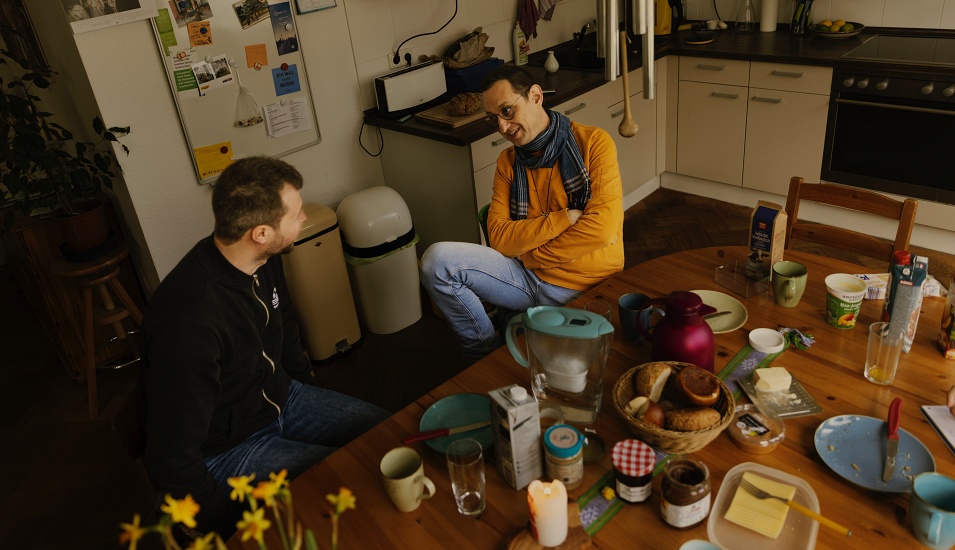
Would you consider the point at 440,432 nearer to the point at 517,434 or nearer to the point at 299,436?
the point at 517,434

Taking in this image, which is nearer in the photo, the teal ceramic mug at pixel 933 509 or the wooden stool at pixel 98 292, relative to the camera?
the teal ceramic mug at pixel 933 509

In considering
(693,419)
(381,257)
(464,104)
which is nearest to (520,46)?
(464,104)

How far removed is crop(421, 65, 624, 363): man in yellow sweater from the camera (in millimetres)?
2209

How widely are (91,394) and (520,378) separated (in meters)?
2.24

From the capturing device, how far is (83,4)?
2404 mm

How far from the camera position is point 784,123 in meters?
3.74

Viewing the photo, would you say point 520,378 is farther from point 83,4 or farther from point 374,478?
point 83,4

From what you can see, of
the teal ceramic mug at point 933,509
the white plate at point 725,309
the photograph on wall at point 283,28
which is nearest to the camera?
the teal ceramic mug at point 933,509

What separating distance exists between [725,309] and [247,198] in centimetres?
123

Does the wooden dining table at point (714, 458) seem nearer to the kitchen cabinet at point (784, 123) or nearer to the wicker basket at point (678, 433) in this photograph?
the wicker basket at point (678, 433)

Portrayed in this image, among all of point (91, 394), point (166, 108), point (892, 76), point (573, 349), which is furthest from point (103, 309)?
point (892, 76)

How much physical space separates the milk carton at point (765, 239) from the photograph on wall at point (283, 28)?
6.72 ft

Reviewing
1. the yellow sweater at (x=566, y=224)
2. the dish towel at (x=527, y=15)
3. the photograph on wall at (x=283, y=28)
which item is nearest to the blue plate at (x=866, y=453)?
the yellow sweater at (x=566, y=224)

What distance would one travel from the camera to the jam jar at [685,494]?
121 centimetres
